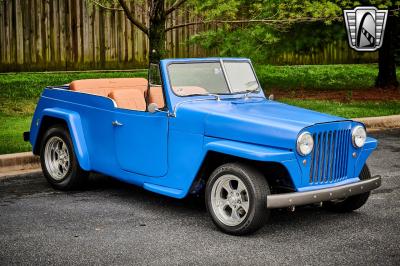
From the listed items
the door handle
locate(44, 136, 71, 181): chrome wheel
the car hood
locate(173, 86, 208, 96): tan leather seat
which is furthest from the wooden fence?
the car hood

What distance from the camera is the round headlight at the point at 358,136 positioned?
606cm

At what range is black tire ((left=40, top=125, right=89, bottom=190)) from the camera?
7.33 m

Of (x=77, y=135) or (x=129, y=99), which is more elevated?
(x=129, y=99)

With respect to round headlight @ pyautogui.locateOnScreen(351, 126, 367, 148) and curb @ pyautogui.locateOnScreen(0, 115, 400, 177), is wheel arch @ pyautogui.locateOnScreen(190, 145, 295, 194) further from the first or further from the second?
curb @ pyautogui.locateOnScreen(0, 115, 400, 177)

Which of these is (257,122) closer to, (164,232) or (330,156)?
(330,156)

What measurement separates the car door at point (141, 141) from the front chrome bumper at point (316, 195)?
51.0 inches

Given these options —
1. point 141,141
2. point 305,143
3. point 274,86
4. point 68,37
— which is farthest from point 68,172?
point 68,37

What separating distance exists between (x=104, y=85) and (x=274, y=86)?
889 centimetres

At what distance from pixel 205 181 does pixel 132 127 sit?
3.00 feet

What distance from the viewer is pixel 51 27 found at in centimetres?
1655

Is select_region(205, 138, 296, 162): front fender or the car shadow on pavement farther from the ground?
select_region(205, 138, 296, 162): front fender

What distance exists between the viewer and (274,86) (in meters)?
16.4

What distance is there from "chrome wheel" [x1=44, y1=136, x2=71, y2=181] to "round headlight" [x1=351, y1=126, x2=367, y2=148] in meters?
3.06

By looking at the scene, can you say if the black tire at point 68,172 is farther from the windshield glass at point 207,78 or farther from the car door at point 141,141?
the windshield glass at point 207,78
